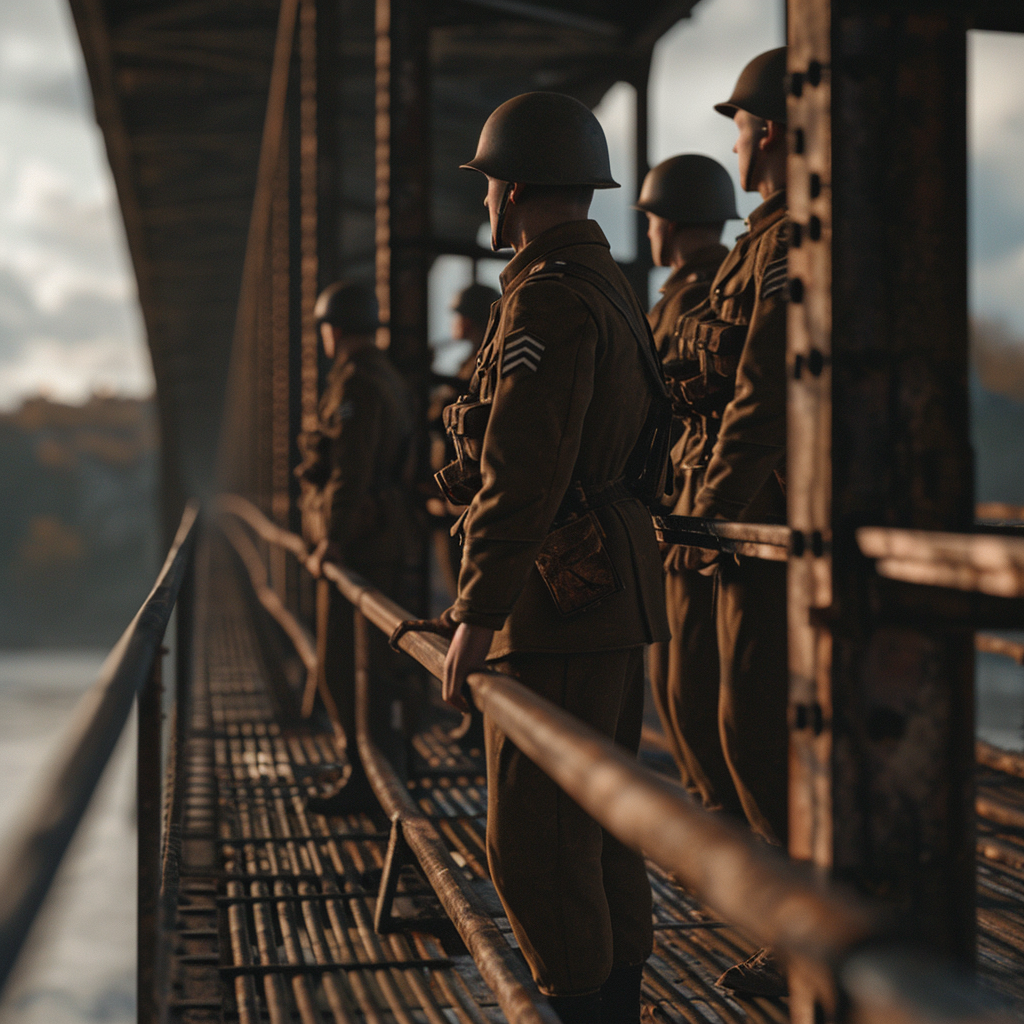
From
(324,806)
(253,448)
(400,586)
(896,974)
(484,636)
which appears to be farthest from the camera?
(253,448)

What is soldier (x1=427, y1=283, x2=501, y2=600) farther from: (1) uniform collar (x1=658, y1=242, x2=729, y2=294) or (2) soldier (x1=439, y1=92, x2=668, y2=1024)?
(2) soldier (x1=439, y1=92, x2=668, y2=1024)

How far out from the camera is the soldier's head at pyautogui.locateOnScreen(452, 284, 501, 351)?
7.08m

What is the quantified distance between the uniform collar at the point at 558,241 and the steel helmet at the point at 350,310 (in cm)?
308

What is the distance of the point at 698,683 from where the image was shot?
3.91m

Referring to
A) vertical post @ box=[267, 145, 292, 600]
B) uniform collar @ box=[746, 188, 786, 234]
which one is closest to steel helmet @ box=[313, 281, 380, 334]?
uniform collar @ box=[746, 188, 786, 234]

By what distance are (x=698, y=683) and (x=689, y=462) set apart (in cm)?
69

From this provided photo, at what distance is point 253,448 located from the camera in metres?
21.1

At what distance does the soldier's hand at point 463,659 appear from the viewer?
240 cm

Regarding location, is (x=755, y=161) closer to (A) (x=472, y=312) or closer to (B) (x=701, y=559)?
(B) (x=701, y=559)

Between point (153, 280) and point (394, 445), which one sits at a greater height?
point (153, 280)

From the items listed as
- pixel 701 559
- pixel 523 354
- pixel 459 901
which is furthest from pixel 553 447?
pixel 701 559

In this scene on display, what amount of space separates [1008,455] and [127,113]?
64.2 m

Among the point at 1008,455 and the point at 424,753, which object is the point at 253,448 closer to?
the point at 424,753

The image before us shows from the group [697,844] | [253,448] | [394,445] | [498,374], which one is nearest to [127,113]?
[253,448]
